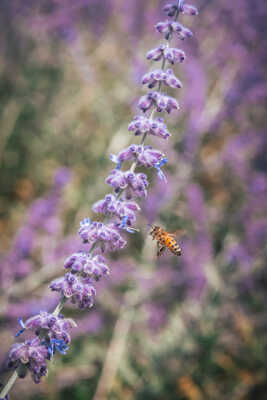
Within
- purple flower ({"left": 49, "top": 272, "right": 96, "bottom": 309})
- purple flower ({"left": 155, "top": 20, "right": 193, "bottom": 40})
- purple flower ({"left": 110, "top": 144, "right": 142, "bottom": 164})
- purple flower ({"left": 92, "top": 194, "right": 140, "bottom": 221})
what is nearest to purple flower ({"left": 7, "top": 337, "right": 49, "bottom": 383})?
purple flower ({"left": 49, "top": 272, "right": 96, "bottom": 309})

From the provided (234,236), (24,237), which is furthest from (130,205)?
(234,236)

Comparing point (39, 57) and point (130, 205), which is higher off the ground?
point (39, 57)

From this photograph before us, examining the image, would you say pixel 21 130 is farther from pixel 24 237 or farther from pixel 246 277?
pixel 246 277

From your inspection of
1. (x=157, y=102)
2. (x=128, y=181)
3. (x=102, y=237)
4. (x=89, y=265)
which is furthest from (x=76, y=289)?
(x=157, y=102)

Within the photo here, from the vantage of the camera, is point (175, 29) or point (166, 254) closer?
point (175, 29)

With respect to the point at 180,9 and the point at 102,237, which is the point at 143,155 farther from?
the point at 180,9

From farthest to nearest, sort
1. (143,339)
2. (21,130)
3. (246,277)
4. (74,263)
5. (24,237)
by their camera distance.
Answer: (21,130) → (143,339) → (246,277) → (24,237) → (74,263)

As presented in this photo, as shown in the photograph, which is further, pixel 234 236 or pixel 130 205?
pixel 234 236

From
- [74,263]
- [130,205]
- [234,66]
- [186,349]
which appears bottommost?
[74,263]

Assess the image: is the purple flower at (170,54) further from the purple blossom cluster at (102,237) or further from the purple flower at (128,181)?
the purple flower at (128,181)
